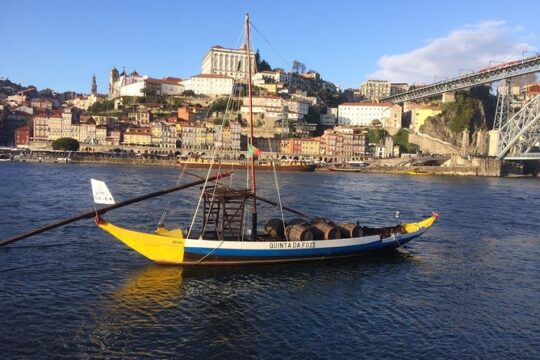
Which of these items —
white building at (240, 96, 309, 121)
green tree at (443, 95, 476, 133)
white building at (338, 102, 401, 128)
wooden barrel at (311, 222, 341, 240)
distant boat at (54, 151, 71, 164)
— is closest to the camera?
wooden barrel at (311, 222, 341, 240)

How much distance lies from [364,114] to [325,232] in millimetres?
110963

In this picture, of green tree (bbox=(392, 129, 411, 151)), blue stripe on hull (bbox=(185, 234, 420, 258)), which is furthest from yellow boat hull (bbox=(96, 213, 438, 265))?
green tree (bbox=(392, 129, 411, 151))

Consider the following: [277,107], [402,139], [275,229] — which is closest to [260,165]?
[277,107]

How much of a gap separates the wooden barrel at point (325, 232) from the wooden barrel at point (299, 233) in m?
0.53

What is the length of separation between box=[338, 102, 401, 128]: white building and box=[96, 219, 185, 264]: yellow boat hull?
107786 millimetres

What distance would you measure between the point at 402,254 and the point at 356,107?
358 ft

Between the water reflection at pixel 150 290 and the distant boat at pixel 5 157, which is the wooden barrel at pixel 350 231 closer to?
the water reflection at pixel 150 290

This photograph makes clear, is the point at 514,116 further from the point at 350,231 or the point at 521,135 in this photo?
the point at 350,231

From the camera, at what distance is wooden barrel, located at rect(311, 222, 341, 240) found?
761 inches

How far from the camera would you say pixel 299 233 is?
1867 centimetres

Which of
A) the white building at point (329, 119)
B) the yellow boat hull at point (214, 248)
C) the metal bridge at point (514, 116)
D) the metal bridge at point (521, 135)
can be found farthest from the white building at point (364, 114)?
the yellow boat hull at point (214, 248)

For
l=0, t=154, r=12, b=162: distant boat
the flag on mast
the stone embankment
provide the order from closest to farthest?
the flag on mast → the stone embankment → l=0, t=154, r=12, b=162: distant boat

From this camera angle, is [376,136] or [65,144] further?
[376,136]

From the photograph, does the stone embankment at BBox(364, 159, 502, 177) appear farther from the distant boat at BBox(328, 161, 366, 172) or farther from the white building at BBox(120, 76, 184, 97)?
the white building at BBox(120, 76, 184, 97)
